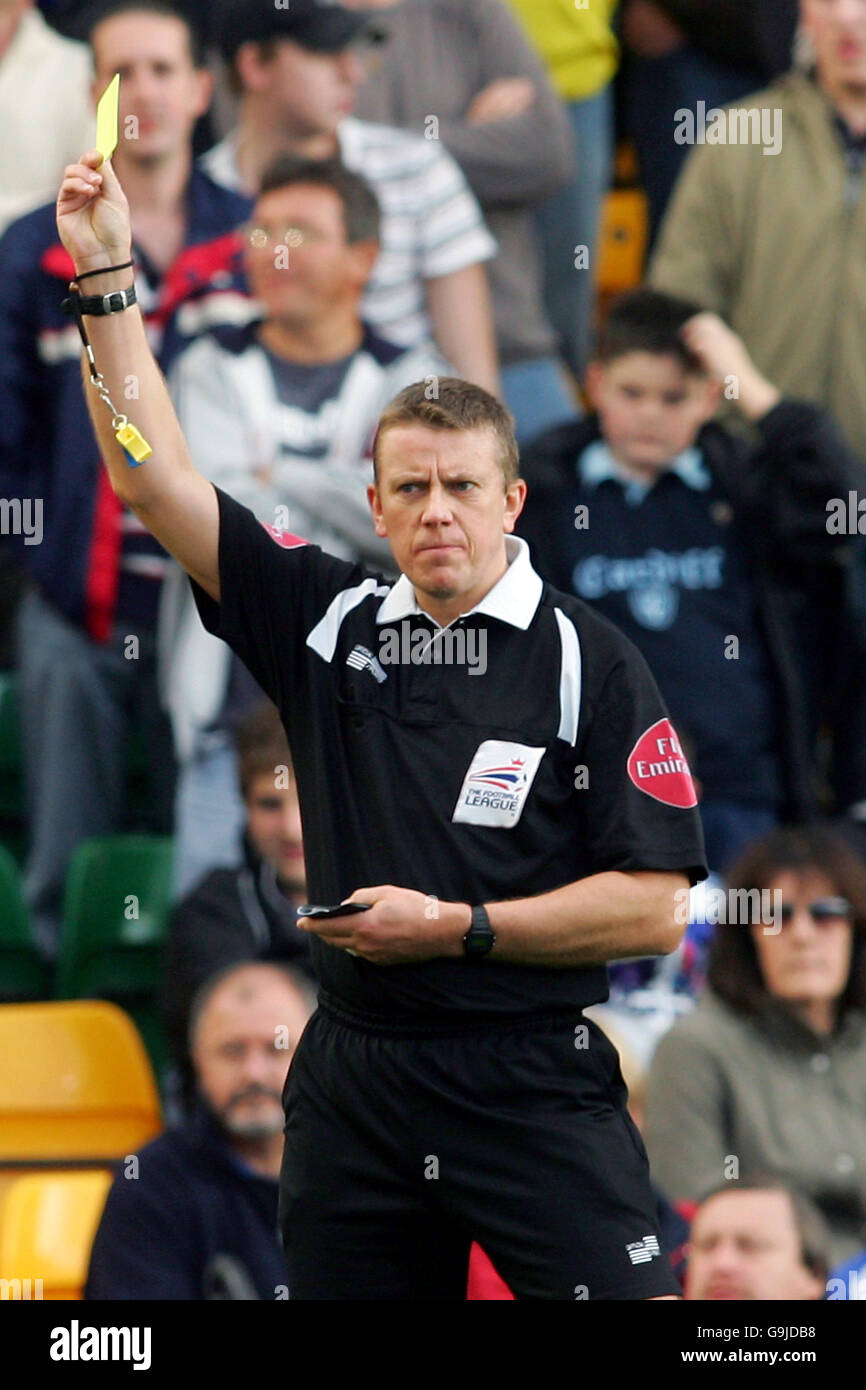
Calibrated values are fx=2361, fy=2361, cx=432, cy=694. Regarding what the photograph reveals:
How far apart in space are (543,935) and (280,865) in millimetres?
2540

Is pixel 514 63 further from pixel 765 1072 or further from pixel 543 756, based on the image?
pixel 543 756

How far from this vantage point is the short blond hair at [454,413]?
10.6 ft

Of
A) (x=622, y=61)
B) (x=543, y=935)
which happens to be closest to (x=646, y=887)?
(x=543, y=935)

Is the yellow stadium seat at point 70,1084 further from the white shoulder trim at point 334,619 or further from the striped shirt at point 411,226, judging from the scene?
the white shoulder trim at point 334,619

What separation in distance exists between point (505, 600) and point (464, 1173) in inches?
31.3

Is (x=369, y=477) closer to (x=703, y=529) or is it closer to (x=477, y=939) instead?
(x=703, y=529)

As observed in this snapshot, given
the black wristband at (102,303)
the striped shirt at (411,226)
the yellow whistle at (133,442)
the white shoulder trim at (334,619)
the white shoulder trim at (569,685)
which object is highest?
the striped shirt at (411,226)

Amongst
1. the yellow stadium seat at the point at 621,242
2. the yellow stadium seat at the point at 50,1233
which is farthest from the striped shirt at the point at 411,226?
the yellow stadium seat at the point at 50,1233

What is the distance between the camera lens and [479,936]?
10.2 ft

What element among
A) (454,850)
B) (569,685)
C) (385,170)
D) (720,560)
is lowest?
(454,850)

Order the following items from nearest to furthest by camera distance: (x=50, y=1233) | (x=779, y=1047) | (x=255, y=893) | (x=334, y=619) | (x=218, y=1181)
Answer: (x=334, y=619) → (x=218, y=1181) → (x=50, y=1233) → (x=779, y=1047) → (x=255, y=893)

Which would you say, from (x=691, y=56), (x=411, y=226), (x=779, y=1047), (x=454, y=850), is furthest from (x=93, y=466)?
(x=454, y=850)

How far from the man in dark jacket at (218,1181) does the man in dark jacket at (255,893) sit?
332 millimetres

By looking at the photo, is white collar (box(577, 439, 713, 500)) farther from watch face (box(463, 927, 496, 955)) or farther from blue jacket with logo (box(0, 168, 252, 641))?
watch face (box(463, 927, 496, 955))
